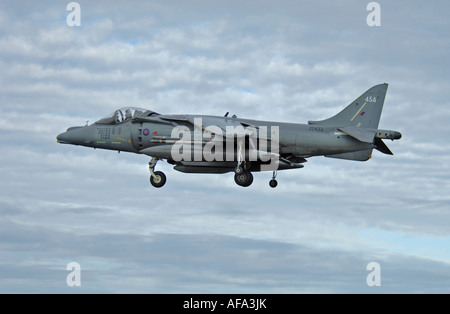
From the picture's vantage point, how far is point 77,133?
121 feet

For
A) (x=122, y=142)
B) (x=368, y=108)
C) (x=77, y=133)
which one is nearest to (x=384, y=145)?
(x=368, y=108)

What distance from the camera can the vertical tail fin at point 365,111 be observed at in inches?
1352

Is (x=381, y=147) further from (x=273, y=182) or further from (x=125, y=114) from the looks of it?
(x=125, y=114)

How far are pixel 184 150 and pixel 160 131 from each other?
168 cm

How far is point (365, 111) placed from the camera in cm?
3444

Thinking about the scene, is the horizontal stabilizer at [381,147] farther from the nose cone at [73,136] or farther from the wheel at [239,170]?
the nose cone at [73,136]

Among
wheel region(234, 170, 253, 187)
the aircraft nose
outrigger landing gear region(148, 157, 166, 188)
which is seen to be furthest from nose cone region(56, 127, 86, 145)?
wheel region(234, 170, 253, 187)

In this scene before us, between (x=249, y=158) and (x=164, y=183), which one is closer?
(x=249, y=158)

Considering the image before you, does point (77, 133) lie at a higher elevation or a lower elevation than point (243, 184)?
higher

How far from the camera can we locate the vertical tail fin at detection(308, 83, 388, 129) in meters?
34.3

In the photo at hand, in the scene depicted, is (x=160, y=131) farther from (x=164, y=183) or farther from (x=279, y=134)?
(x=279, y=134)

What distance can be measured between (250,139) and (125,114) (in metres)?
7.04

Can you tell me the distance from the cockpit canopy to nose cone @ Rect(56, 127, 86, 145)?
1375 mm

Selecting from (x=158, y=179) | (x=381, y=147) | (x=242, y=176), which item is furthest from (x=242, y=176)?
(x=381, y=147)
